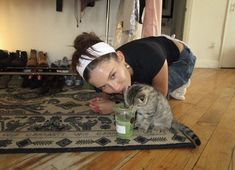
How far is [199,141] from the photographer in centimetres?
115

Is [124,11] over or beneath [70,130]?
over

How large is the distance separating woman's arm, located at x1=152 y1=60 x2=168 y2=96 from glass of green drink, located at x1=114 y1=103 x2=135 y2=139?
19cm

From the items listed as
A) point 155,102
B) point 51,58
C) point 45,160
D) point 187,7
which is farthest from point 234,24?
point 45,160

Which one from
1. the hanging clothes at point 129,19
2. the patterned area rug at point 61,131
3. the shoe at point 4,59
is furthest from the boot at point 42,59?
the hanging clothes at point 129,19

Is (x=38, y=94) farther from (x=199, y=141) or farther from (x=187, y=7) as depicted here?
(x=187, y=7)

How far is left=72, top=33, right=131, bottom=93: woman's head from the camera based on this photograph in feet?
3.21

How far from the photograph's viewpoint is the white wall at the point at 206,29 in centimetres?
304

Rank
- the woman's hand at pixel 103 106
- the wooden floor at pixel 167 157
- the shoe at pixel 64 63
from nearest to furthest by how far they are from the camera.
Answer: the wooden floor at pixel 167 157, the woman's hand at pixel 103 106, the shoe at pixel 64 63

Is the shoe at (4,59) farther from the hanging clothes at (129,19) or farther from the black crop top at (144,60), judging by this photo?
the black crop top at (144,60)

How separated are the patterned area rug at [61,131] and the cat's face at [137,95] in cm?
19

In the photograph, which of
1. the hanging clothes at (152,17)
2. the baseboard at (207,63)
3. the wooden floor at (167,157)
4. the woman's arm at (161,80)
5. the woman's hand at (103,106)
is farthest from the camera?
the baseboard at (207,63)

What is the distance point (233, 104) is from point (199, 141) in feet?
2.61

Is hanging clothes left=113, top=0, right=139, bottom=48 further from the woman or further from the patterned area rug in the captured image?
the patterned area rug

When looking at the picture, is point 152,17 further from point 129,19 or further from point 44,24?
point 44,24
